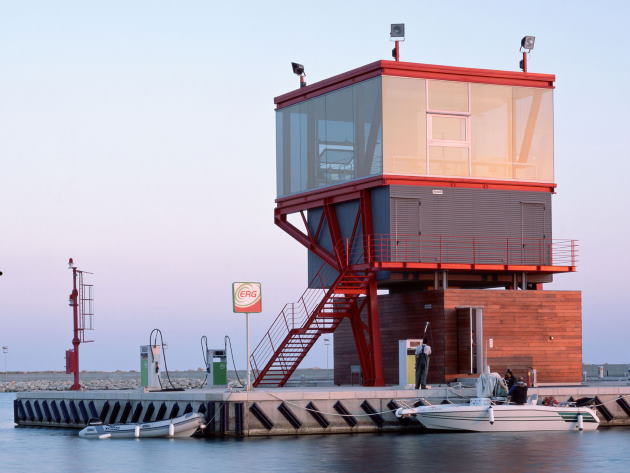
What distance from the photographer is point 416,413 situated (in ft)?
137

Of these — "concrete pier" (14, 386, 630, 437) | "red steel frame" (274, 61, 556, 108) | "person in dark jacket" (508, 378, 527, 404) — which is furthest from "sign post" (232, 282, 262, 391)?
"red steel frame" (274, 61, 556, 108)

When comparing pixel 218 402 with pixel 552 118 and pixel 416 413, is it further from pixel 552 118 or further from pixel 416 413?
pixel 552 118

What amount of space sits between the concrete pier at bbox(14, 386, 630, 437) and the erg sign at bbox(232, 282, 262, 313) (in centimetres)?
267

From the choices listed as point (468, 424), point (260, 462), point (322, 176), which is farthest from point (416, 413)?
point (322, 176)

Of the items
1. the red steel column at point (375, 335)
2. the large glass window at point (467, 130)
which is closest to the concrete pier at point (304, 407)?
the red steel column at point (375, 335)

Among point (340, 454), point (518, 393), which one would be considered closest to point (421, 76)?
point (518, 393)

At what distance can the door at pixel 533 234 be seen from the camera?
5047 centimetres

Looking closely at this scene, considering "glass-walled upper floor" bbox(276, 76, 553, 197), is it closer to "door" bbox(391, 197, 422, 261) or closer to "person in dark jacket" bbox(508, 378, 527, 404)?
"door" bbox(391, 197, 422, 261)

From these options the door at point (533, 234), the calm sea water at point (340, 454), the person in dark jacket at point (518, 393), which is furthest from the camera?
the door at point (533, 234)

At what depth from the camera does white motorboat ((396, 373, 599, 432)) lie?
41.7 meters

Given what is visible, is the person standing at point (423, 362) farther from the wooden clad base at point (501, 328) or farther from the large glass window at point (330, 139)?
the large glass window at point (330, 139)

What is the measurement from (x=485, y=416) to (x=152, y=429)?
1057cm

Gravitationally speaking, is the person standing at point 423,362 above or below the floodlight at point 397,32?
below

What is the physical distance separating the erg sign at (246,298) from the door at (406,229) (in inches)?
283
